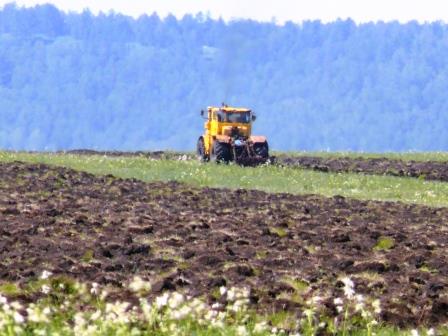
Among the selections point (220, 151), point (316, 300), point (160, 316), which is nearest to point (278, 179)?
point (220, 151)

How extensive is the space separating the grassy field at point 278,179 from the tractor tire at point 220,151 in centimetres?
174

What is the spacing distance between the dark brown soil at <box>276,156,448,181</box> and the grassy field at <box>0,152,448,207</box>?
265 centimetres

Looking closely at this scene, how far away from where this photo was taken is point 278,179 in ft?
136

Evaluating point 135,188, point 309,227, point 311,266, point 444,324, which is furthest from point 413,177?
point 444,324

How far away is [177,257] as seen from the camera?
16.8 metres

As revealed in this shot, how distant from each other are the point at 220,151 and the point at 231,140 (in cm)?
77

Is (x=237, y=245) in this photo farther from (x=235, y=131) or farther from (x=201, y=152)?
(x=201, y=152)

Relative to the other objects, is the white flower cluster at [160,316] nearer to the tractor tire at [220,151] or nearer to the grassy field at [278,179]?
the grassy field at [278,179]

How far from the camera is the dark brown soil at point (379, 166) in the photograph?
1900 inches

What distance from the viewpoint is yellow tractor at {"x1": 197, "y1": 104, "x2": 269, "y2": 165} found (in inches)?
1957

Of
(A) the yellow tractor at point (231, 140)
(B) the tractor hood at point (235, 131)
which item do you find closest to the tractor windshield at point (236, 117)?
(A) the yellow tractor at point (231, 140)

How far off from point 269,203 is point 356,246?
10.2 meters

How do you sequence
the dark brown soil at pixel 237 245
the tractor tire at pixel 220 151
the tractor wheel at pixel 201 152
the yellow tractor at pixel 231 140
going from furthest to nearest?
the tractor wheel at pixel 201 152 < the tractor tire at pixel 220 151 < the yellow tractor at pixel 231 140 < the dark brown soil at pixel 237 245

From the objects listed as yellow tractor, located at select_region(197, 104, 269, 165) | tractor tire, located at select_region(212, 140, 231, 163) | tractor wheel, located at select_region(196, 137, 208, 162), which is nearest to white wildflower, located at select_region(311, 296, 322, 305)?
yellow tractor, located at select_region(197, 104, 269, 165)
